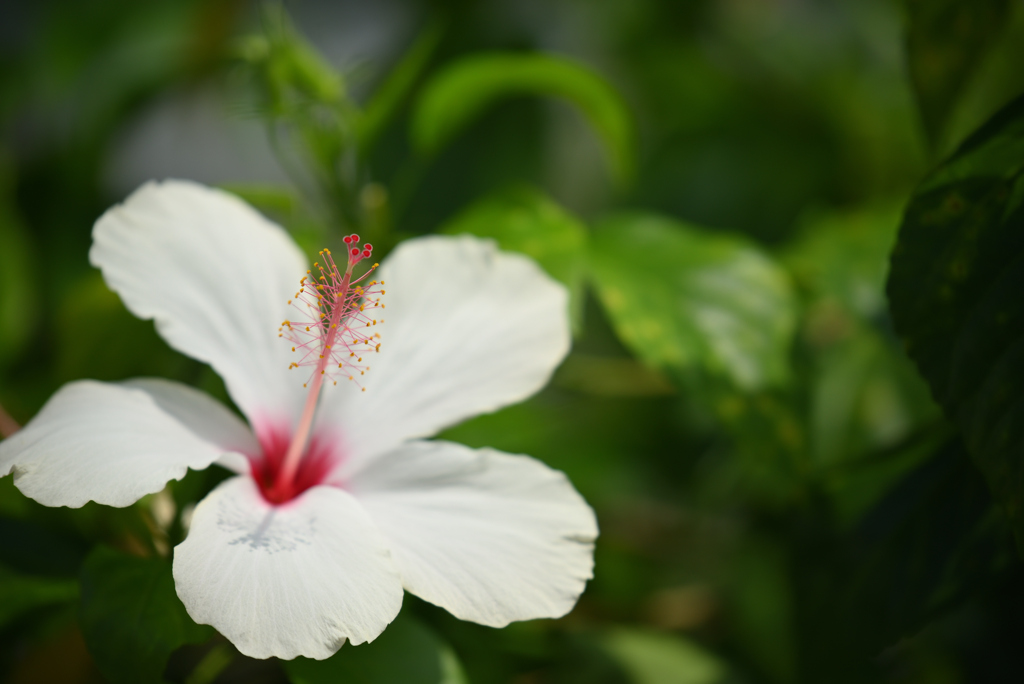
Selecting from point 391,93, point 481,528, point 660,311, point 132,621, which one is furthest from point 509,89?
point 132,621

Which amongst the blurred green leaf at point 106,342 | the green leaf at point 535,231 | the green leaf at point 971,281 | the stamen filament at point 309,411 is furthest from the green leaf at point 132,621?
the green leaf at point 971,281

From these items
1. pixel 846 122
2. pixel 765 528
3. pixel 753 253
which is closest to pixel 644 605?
pixel 765 528

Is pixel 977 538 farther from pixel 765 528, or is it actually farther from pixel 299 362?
pixel 299 362

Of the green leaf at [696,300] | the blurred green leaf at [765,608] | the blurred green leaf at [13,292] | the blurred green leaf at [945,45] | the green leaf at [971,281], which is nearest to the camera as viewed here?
the green leaf at [971,281]

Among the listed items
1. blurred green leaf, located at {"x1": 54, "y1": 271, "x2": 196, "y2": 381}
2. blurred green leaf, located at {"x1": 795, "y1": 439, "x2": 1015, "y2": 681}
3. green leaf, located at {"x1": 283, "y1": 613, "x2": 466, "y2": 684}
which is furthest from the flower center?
blurred green leaf, located at {"x1": 795, "y1": 439, "x2": 1015, "y2": 681}

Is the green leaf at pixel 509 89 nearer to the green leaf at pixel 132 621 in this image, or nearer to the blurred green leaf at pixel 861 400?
the blurred green leaf at pixel 861 400

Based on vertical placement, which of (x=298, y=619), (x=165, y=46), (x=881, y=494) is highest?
(x=165, y=46)

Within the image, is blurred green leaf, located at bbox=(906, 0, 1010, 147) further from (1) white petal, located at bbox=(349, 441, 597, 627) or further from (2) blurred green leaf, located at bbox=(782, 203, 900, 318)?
(1) white petal, located at bbox=(349, 441, 597, 627)
